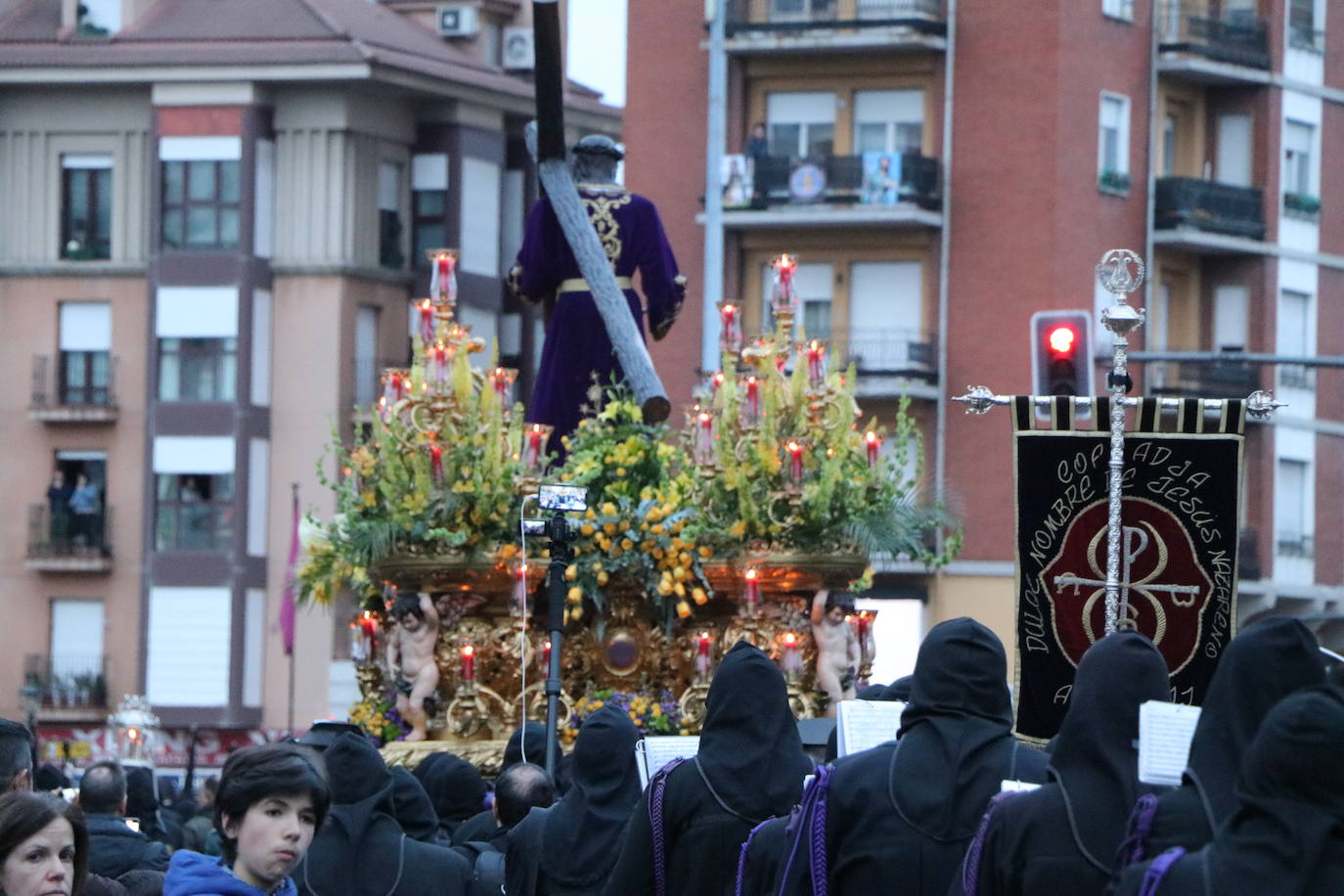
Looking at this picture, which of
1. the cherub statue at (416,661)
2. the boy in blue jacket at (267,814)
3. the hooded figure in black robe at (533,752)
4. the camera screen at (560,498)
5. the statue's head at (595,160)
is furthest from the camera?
the statue's head at (595,160)

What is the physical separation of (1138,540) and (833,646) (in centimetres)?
773

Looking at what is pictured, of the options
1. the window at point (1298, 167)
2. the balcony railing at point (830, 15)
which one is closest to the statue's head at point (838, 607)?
the balcony railing at point (830, 15)

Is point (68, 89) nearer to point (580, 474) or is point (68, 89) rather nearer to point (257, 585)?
point (257, 585)

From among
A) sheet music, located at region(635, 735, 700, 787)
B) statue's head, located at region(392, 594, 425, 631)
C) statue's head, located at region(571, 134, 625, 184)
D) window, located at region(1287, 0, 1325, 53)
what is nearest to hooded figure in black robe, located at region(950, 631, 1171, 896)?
sheet music, located at region(635, 735, 700, 787)

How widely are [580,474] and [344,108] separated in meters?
33.7

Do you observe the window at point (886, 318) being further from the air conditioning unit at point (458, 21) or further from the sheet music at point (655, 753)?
the sheet music at point (655, 753)

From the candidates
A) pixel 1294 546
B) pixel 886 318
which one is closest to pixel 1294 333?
pixel 1294 546

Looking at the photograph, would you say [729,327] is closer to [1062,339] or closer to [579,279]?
[579,279]

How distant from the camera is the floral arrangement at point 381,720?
69.1 feet

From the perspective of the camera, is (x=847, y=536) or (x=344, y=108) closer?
(x=847, y=536)

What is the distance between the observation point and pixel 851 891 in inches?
340

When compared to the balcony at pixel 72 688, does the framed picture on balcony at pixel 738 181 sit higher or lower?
higher

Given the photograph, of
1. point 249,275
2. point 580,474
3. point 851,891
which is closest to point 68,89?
point 249,275

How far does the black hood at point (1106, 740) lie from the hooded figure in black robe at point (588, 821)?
363 cm
